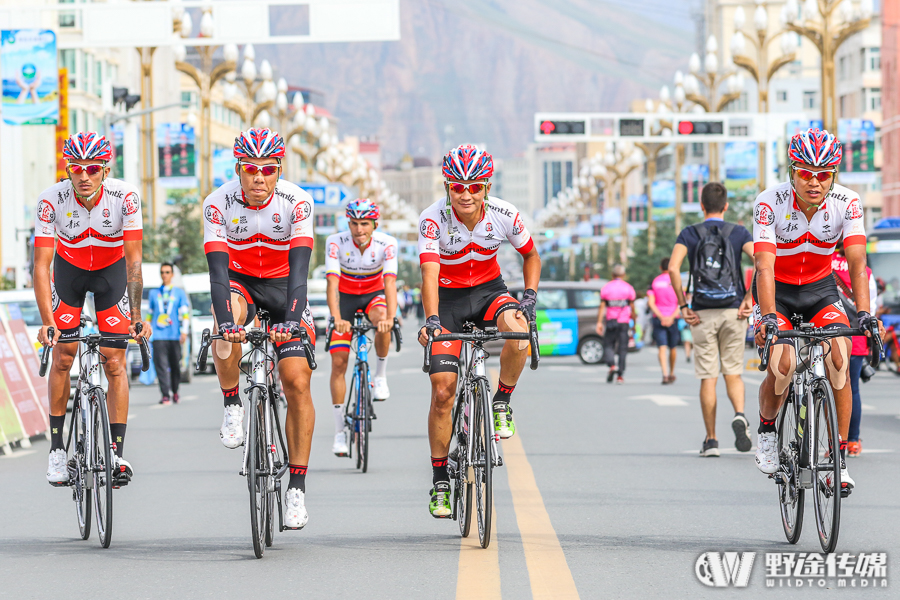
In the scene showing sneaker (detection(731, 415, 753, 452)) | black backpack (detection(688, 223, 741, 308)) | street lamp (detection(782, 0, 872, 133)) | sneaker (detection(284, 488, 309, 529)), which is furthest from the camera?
street lamp (detection(782, 0, 872, 133))

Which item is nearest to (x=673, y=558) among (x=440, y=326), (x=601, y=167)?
(x=440, y=326)

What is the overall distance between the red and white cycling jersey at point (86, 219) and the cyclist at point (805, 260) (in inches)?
133

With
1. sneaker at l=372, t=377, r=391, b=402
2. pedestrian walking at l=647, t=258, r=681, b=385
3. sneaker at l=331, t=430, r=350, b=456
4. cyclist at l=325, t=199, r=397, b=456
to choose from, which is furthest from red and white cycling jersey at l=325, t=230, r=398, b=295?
pedestrian walking at l=647, t=258, r=681, b=385

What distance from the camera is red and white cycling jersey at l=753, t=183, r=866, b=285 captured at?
7.68 m

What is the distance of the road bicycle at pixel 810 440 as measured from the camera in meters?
7.07

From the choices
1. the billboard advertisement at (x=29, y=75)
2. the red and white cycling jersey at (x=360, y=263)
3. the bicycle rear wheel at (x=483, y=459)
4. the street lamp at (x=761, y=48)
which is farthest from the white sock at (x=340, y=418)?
the street lamp at (x=761, y=48)

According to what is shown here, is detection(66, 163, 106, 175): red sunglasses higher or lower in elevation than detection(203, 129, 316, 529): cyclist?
higher

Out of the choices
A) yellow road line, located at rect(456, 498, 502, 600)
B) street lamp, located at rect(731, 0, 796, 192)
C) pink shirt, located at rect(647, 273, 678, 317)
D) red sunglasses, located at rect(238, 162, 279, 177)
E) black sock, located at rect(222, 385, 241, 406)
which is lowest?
yellow road line, located at rect(456, 498, 502, 600)

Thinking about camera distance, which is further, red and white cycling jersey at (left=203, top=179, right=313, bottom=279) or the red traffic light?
the red traffic light

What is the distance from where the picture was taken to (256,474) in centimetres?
713

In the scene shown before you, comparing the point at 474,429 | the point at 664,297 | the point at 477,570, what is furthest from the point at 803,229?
the point at 664,297

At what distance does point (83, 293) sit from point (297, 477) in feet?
5.63

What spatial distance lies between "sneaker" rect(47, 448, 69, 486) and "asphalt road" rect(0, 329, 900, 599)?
0.34m

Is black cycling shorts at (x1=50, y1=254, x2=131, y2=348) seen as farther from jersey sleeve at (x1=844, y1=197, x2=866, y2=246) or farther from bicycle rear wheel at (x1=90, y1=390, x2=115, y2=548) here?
jersey sleeve at (x1=844, y1=197, x2=866, y2=246)
